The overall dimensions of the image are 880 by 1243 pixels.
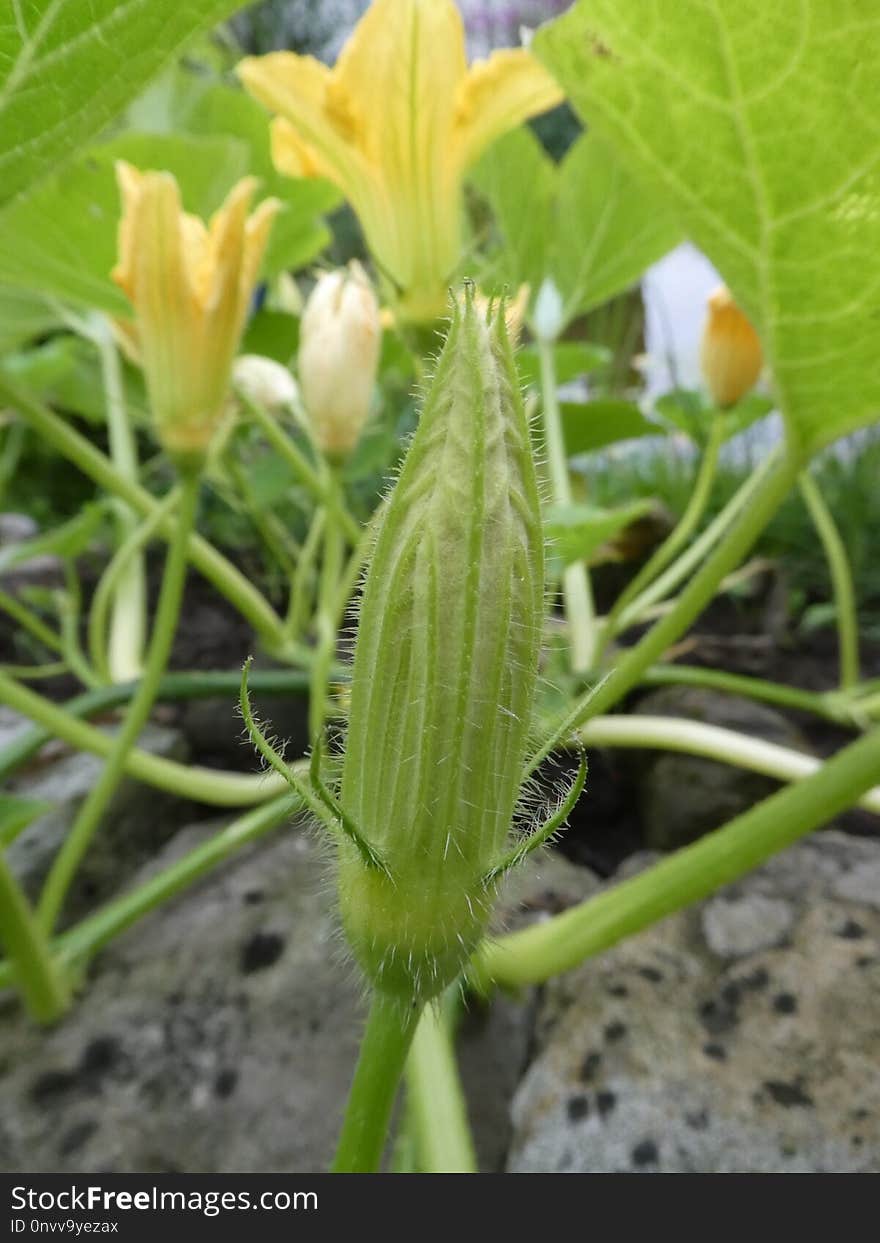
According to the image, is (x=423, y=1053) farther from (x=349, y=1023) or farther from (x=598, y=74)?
(x=598, y=74)

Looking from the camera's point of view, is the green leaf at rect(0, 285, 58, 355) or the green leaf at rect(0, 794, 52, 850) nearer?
the green leaf at rect(0, 794, 52, 850)

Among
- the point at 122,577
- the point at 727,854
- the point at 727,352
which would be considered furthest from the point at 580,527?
the point at 122,577

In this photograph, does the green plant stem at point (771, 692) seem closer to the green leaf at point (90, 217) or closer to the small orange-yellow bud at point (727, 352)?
the small orange-yellow bud at point (727, 352)

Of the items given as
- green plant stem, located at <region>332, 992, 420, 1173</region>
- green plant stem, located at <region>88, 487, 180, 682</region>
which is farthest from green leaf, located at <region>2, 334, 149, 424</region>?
green plant stem, located at <region>332, 992, 420, 1173</region>

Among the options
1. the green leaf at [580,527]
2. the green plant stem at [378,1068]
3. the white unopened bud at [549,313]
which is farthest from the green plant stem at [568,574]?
the green plant stem at [378,1068]

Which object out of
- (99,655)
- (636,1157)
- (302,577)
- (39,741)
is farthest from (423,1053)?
(99,655)

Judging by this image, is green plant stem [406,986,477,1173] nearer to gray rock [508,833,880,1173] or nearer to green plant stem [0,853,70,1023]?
gray rock [508,833,880,1173]
